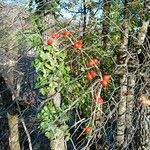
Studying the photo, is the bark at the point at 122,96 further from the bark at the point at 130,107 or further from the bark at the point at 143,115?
the bark at the point at 143,115

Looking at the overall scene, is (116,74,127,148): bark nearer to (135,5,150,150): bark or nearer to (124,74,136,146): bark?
(124,74,136,146): bark

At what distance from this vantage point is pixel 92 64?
446 cm

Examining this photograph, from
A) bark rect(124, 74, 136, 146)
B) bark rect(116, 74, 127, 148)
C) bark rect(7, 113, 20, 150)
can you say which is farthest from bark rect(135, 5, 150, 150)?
bark rect(7, 113, 20, 150)

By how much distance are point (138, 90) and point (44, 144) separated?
502 centimetres

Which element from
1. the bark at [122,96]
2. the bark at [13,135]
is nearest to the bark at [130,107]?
the bark at [122,96]

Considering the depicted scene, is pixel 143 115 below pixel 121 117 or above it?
above

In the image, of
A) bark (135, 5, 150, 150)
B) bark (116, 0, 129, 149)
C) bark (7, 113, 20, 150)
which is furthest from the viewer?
bark (7, 113, 20, 150)

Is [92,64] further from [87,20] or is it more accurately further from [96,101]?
[87,20]

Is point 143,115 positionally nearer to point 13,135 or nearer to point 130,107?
point 130,107

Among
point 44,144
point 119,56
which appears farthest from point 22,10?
point 44,144

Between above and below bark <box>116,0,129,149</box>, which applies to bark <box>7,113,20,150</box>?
below

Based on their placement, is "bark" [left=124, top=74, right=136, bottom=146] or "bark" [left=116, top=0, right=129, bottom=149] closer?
"bark" [left=124, top=74, right=136, bottom=146]

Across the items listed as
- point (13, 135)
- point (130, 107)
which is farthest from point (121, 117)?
point (13, 135)

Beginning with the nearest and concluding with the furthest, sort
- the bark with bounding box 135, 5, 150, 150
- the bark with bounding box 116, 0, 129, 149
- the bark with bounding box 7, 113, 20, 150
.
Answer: the bark with bounding box 135, 5, 150, 150 → the bark with bounding box 116, 0, 129, 149 → the bark with bounding box 7, 113, 20, 150
